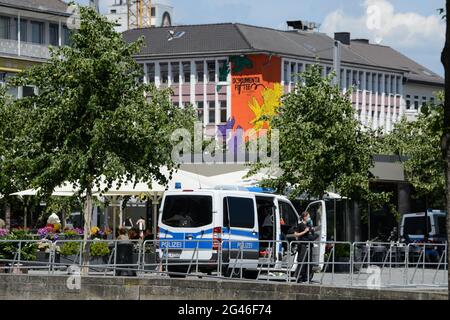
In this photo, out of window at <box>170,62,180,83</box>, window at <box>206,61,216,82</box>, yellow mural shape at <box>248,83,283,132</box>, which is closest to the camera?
yellow mural shape at <box>248,83,283,132</box>

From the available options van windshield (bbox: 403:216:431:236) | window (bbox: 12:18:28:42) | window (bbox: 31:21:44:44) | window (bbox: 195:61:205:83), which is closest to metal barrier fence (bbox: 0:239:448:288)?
van windshield (bbox: 403:216:431:236)

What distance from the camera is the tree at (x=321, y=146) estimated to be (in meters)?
47.2

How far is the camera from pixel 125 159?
38594 mm

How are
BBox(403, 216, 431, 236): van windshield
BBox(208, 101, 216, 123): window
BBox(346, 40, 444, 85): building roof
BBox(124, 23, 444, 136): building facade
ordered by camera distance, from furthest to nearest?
BBox(346, 40, 444, 85): building roof < BBox(208, 101, 216, 123): window < BBox(124, 23, 444, 136): building facade < BBox(403, 216, 431, 236): van windshield

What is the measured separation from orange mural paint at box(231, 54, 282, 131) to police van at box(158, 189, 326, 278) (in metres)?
75.2

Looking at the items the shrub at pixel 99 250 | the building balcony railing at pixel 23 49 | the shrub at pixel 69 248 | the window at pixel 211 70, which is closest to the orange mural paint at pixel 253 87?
the window at pixel 211 70

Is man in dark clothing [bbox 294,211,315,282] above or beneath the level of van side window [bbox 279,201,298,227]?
beneath

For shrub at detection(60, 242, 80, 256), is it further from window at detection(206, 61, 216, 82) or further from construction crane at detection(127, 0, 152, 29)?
construction crane at detection(127, 0, 152, 29)

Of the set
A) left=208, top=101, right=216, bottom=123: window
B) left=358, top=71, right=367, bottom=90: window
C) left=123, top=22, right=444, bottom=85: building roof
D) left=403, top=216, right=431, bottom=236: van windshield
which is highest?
left=123, top=22, right=444, bottom=85: building roof

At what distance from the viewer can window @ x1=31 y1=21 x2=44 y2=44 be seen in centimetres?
8269
